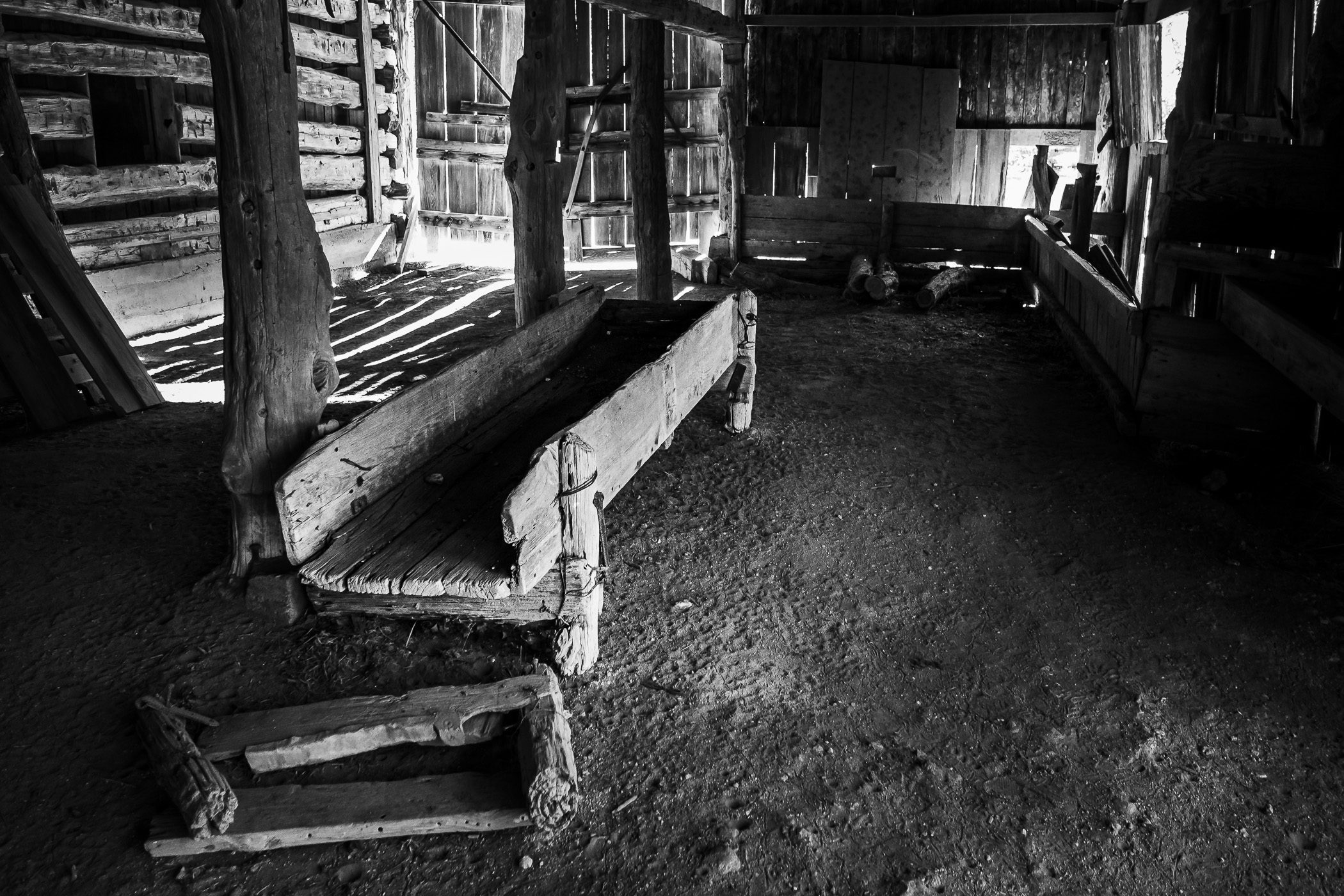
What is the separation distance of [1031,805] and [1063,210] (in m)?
8.66

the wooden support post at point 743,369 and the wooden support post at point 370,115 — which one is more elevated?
the wooden support post at point 370,115

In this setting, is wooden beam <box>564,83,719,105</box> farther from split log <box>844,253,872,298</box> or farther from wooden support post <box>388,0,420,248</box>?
split log <box>844,253,872,298</box>

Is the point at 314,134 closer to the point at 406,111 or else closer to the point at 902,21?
the point at 406,111

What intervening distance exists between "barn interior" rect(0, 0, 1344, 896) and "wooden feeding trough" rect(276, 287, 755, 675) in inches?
0.8

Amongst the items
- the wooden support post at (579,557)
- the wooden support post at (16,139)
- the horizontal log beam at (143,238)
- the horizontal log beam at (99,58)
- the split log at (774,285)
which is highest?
the horizontal log beam at (99,58)

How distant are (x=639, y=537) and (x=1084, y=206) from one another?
589cm

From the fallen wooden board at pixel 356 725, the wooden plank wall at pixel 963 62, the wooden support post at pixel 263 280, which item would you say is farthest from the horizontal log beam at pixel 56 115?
the wooden plank wall at pixel 963 62

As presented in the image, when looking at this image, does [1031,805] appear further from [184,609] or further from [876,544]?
[184,609]

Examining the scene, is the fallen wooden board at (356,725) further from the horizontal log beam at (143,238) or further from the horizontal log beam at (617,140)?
the horizontal log beam at (617,140)

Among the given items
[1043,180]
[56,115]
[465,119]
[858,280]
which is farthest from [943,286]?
[56,115]

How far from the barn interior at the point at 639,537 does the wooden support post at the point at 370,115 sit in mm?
2680

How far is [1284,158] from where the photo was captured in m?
4.73

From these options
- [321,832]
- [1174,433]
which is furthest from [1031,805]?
[1174,433]

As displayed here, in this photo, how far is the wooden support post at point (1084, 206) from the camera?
8.27 meters
